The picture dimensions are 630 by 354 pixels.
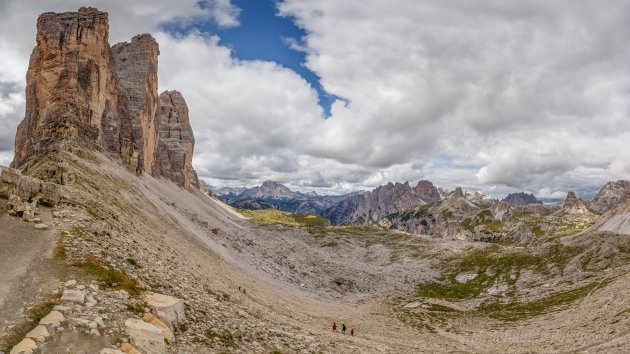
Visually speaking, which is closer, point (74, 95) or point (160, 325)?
point (160, 325)

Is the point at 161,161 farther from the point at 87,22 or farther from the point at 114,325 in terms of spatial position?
the point at 114,325

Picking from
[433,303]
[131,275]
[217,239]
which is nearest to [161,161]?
[217,239]

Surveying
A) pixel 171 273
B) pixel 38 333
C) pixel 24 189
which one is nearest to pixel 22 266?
pixel 38 333

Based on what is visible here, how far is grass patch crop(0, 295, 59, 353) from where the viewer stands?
55.1ft

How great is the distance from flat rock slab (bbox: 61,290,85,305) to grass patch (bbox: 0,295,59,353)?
0.42 metres

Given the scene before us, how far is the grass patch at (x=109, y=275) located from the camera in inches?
971

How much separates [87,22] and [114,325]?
356ft

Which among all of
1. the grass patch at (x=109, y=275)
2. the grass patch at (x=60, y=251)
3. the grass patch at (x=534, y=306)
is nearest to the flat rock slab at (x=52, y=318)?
the grass patch at (x=109, y=275)

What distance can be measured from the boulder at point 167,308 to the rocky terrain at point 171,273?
0.45 ft

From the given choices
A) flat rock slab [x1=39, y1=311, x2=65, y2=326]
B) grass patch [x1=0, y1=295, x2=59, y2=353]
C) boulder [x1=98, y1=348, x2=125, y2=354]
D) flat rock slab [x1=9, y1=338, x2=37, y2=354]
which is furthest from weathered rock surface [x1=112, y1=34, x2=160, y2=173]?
boulder [x1=98, y1=348, x2=125, y2=354]

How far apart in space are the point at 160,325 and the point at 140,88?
13425cm

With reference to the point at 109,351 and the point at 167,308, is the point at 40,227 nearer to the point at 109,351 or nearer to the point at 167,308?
the point at 167,308

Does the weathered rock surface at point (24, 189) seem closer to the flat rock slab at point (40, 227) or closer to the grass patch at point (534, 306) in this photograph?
the flat rock slab at point (40, 227)

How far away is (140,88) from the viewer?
138 m
